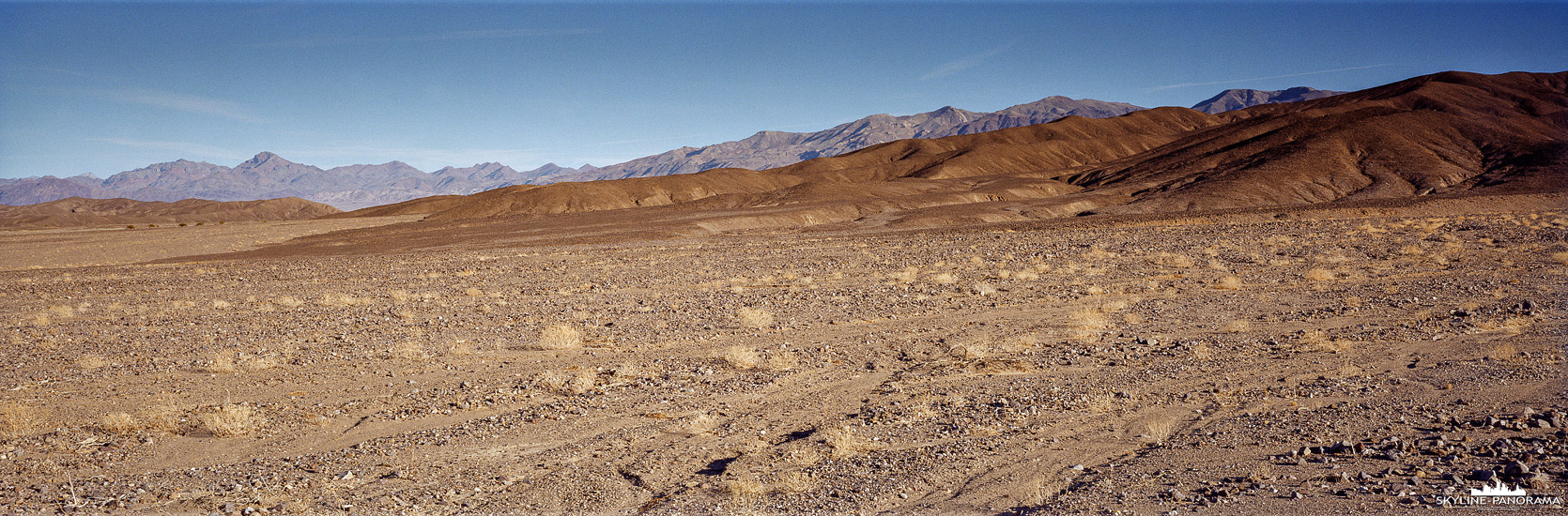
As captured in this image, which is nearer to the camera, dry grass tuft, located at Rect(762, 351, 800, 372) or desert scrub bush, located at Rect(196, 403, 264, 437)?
desert scrub bush, located at Rect(196, 403, 264, 437)

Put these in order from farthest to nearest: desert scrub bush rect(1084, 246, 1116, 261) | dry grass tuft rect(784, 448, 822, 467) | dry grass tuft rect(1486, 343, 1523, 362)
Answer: desert scrub bush rect(1084, 246, 1116, 261) < dry grass tuft rect(1486, 343, 1523, 362) < dry grass tuft rect(784, 448, 822, 467)

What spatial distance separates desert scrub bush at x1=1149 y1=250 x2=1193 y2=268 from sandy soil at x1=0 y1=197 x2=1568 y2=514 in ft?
3.89

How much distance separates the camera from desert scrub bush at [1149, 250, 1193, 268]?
23.0m

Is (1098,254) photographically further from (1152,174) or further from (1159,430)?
(1152,174)

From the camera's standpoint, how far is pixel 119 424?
9.02 m

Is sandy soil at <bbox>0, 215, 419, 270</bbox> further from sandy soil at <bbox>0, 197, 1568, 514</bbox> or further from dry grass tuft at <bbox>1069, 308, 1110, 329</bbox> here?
dry grass tuft at <bbox>1069, 308, 1110, 329</bbox>

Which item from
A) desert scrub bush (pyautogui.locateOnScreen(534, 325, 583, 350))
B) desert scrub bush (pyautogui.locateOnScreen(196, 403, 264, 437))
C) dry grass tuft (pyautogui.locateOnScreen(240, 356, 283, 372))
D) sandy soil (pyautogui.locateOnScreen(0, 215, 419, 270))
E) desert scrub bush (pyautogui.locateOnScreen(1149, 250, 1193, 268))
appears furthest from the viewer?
sandy soil (pyautogui.locateOnScreen(0, 215, 419, 270))

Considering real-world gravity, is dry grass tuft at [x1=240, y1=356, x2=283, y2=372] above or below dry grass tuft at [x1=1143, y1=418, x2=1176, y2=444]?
above

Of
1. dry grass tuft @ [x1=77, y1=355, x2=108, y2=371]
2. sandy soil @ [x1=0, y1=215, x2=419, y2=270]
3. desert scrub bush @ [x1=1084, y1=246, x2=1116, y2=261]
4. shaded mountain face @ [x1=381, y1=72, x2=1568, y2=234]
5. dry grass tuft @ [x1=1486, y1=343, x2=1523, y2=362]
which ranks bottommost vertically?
dry grass tuft @ [x1=1486, y1=343, x2=1523, y2=362]

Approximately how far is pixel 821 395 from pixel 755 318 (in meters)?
5.42

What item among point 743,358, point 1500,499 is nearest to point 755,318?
point 743,358

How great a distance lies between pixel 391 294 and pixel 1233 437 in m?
20.1

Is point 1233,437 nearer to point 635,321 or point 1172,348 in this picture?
point 1172,348

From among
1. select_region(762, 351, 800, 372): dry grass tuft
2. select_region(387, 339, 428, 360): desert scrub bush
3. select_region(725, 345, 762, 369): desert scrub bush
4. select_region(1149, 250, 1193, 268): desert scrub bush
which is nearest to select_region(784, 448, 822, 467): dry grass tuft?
select_region(762, 351, 800, 372): dry grass tuft
